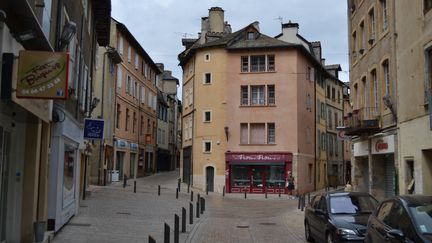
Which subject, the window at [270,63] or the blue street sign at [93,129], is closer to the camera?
the blue street sign at [93,129]

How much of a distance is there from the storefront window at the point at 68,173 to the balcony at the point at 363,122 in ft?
38.2

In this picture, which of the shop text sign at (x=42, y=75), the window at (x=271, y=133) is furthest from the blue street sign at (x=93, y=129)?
the window at (x=271, y=133)

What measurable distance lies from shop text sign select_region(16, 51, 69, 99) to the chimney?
39419 millimetres

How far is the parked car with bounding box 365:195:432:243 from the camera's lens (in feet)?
23.6

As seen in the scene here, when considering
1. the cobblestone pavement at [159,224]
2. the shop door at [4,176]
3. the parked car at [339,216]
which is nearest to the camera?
the shop door at [4,176]

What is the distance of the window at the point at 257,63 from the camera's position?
137 ft

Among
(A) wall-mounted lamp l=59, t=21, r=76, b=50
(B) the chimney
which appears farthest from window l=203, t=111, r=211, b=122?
(A) wall-mounted lamp l=59, t=21, r=76, b=50

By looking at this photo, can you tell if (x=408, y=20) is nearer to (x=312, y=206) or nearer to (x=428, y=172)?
(x=428, y=172)

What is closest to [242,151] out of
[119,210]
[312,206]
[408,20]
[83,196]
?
[83,196]

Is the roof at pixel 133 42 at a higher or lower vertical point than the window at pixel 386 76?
higher

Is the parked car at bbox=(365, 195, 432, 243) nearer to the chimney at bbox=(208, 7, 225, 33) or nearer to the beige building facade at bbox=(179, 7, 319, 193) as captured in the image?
the beige building facade at bbox=(179, 7, 319, 193)

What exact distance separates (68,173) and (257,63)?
27830mm

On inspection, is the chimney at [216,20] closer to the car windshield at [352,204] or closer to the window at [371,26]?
the window at [371,26]

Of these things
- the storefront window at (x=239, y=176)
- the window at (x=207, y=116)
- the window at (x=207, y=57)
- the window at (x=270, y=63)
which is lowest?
the storefront window at (x=239, y=176)
